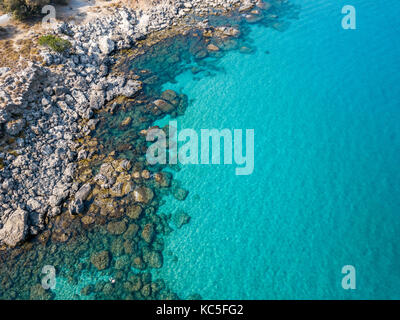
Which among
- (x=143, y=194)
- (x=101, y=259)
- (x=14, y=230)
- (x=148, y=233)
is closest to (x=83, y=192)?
(x=143, y=194)

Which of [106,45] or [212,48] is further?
[212,48]

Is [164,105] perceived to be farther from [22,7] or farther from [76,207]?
[22,7]

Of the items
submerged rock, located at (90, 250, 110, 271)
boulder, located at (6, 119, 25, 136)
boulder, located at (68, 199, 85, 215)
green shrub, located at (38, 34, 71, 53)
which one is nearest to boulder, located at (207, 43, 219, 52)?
green shrub, located at (38, 34, 71, 53)

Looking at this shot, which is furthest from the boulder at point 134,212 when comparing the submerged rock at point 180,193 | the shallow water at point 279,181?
the submerged rock at point 180,193

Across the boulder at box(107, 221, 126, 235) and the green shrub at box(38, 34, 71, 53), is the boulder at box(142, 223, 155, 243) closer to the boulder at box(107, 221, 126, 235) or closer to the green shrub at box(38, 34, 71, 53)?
the boulder at box(107, 221, 126, 235)

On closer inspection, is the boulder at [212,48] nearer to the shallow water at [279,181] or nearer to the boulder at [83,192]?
the shallow water at [279,181]
